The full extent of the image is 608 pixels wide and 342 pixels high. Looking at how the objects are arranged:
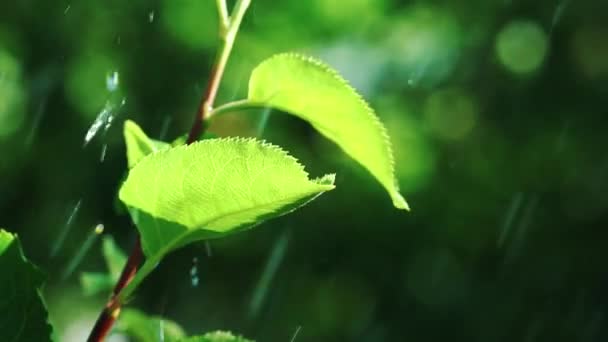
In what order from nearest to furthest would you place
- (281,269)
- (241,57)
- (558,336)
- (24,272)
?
(24,272), (241,57), (281,269), (558,336)

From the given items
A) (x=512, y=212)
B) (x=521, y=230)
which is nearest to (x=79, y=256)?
(x=512, y=212)

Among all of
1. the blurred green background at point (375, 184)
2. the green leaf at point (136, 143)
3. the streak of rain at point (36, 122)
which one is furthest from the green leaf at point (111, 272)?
the streak of rain at point (36, 122)

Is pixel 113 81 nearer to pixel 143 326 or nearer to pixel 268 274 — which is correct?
pixel 143 326

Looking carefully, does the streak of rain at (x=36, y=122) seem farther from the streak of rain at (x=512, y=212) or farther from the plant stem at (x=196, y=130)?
the plant stem at (x=196, y=130)

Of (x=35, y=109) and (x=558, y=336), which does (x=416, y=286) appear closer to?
(x=558, y=336)

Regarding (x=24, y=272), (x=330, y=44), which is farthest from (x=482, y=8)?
(x=24, y=272)
